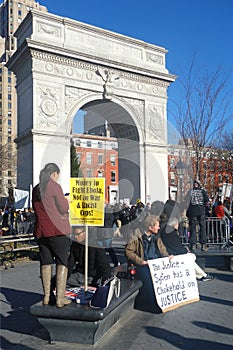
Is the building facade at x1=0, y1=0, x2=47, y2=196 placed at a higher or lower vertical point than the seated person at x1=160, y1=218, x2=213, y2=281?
higher

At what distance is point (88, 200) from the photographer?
539cm

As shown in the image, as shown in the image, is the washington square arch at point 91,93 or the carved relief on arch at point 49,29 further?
the carved relief on arch at point 49,29

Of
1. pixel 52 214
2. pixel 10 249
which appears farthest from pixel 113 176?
pixel 52 214

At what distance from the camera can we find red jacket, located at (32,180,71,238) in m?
4.55

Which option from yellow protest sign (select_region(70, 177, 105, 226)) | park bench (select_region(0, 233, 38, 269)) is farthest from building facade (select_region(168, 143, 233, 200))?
yellow protest sign (select_region(70, 177, 105, 226))

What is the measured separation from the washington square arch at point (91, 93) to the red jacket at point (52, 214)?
16347mm

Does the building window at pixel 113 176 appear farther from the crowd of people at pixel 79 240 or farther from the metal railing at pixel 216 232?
the crowd of people at pixel 79 240

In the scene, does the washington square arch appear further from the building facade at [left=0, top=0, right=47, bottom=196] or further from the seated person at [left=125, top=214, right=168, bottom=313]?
the building facade at [left=0, top=0, right=47, bottom=196]

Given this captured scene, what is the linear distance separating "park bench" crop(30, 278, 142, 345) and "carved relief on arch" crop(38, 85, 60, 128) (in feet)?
65.5

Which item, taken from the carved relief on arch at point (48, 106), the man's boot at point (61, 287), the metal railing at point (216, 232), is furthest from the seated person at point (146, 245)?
the carved relief on arch at point (48, 106)

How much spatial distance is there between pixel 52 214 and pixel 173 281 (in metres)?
2.66

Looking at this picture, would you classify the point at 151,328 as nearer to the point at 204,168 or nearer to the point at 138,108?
the point at 204,168

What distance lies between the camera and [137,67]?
2716 cm

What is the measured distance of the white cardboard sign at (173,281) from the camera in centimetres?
601
